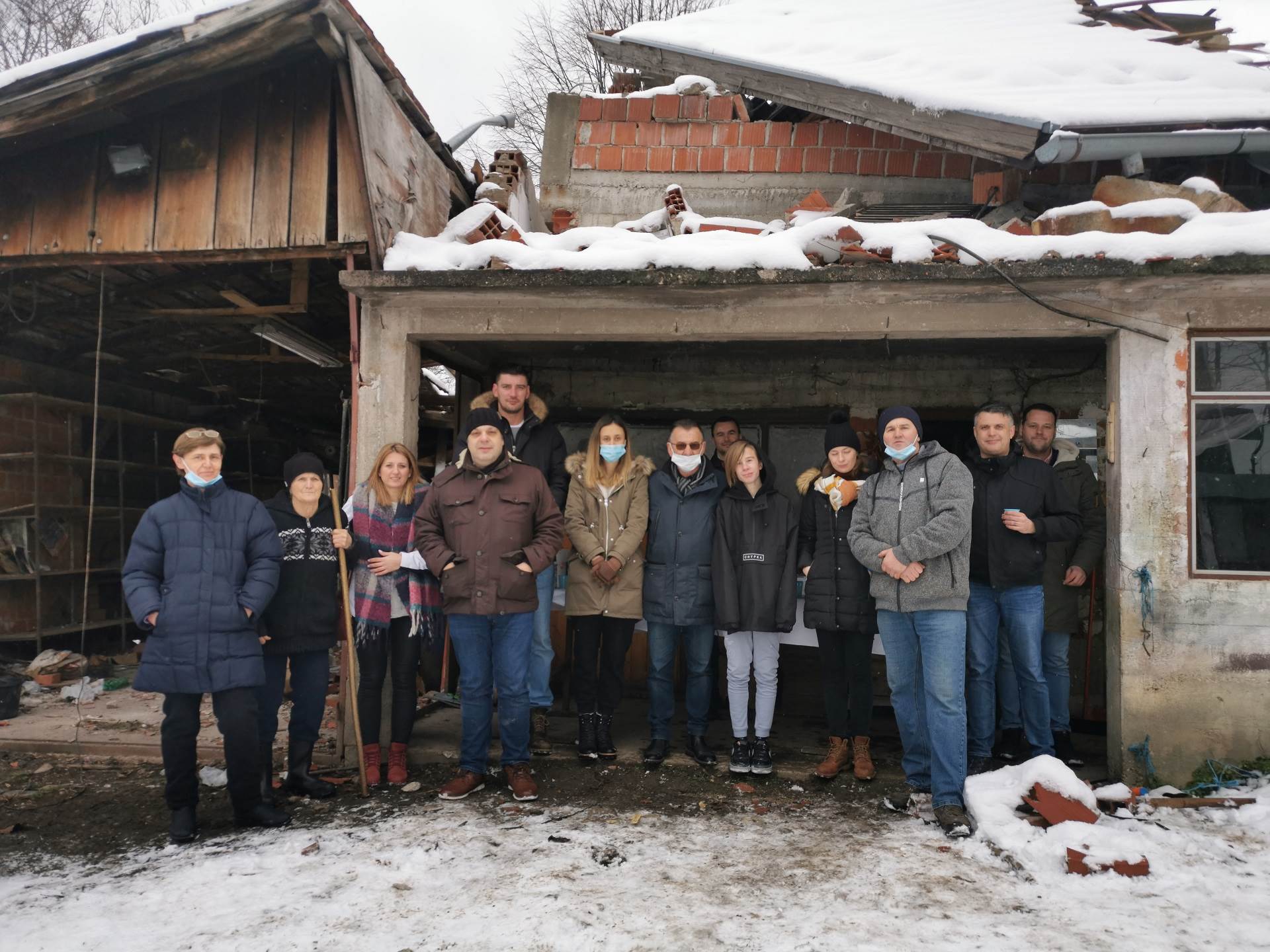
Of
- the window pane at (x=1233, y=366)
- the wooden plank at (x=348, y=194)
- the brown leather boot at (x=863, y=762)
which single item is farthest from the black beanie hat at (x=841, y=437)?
the wooden plank at (x=348, y=194)

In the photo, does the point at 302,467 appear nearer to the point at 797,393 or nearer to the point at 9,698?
the point at 9,698

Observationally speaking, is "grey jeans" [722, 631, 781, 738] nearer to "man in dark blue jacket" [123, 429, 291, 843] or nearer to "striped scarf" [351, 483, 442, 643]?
"striped scarf" [351, 483, 442, 643]

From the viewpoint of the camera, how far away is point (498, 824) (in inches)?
155

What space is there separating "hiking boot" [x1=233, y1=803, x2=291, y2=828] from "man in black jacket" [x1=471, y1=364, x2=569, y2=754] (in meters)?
1.56

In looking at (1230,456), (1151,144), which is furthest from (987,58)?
(1230,456)

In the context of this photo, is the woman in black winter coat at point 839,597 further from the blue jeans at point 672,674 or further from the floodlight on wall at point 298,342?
the floodlight on wall at point 298,342

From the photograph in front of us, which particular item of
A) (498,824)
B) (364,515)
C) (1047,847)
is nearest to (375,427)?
(364,515)

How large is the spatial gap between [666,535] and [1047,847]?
2414mm

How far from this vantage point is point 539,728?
213 inches

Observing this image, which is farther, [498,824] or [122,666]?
[122,666]

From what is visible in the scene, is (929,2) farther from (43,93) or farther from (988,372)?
(43,93)

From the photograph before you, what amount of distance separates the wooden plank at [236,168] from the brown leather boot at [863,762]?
4.82m

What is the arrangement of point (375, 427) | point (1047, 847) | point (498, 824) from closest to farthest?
point (1047, 847) < point (498, 824) < point (375, 427)

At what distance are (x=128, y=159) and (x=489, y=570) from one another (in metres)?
3.62
